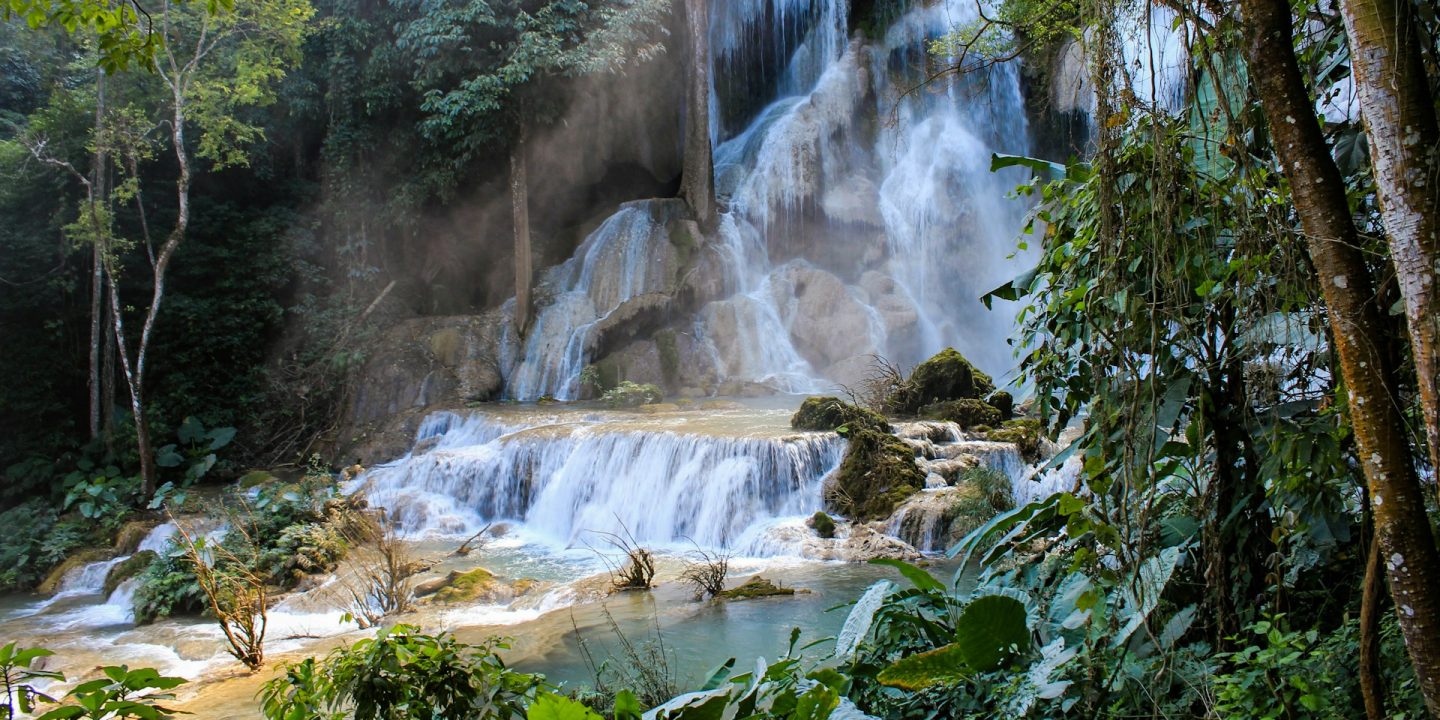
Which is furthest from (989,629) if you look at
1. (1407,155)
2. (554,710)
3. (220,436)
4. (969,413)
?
(220,436)

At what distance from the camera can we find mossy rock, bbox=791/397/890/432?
10.9 m

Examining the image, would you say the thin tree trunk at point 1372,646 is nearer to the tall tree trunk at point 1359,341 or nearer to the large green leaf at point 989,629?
the tall tree trunk at point 1359,341

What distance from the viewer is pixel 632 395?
16.4m

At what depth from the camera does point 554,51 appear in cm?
1669

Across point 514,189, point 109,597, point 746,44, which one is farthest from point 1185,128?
point 746,44

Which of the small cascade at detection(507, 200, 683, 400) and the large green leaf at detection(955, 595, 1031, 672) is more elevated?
the small cascade at detection(507, 200, 683, 400)

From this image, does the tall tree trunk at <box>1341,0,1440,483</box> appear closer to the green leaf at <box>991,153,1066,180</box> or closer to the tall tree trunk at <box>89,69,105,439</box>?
the green leaf at <box>991,153,1066,180</box>

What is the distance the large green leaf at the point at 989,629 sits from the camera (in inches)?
88.0

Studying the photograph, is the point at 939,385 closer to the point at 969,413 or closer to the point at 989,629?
the point at 969,413

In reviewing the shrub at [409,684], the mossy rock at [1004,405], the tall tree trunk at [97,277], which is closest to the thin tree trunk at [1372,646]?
the shrub at [409,684]

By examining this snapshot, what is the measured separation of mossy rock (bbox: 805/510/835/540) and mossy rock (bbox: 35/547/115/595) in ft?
29.1

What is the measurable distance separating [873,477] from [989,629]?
25.4ft

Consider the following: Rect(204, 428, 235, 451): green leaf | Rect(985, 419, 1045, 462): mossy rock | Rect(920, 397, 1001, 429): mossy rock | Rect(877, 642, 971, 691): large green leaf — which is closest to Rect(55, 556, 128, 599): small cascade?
Rect(204, 428, 235, 451): green leaf

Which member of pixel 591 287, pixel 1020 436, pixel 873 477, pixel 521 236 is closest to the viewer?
pixel 873 477
